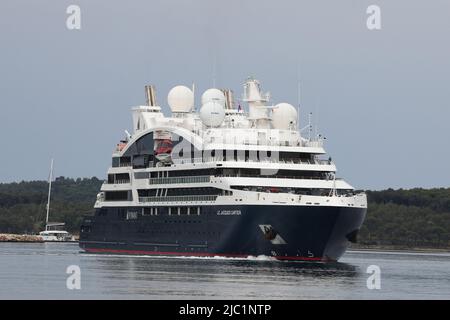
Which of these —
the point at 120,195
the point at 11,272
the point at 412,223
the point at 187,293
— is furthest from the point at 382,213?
the point at 187,293

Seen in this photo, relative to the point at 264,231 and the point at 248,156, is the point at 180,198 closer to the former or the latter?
the point at 248,156

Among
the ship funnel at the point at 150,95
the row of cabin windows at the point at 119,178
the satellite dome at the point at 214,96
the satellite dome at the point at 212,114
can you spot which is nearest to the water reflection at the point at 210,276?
the row of cabin windows at the point at 119,178

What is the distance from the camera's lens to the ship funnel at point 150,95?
406ft

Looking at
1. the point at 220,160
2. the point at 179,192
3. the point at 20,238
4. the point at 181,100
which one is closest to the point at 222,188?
the point at 220,160

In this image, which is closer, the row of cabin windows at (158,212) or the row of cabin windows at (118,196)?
the row of cabin windows at (158,212)

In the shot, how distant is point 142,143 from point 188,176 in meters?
10.1

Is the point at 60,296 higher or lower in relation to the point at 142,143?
lower

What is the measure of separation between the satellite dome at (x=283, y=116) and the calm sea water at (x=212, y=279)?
1445 centimetres

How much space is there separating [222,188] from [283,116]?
13.5 meters

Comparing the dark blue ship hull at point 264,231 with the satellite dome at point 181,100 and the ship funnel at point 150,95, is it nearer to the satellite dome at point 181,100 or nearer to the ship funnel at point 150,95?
the satellite dome at point 181,100

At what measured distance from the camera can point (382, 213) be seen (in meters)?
181
